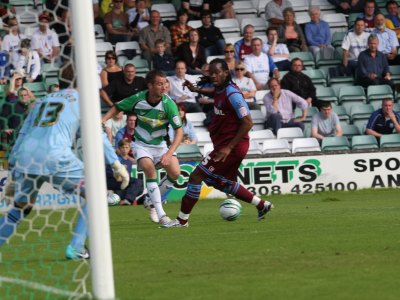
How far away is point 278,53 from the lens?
24.4 m

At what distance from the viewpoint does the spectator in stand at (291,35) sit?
24781mm

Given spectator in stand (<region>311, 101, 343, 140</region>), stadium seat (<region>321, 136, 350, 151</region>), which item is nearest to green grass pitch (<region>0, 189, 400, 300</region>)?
stadium seat (<region>321, 136, 350, 151</region>)

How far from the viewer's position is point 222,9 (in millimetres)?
25688

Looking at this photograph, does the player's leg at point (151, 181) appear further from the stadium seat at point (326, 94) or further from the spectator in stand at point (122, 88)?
the stadium seat at point (326, 94)

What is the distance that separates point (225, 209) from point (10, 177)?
507 centimetres

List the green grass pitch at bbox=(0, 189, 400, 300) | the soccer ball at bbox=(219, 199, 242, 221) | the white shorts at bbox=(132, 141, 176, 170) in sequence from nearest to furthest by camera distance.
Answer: the green grass pitch at bbox=(0, 189, 400, 300), the soccer ball at bbox=(219, 199, 242, 221), the white shorts at bbox=(132, 141, 176, 170)

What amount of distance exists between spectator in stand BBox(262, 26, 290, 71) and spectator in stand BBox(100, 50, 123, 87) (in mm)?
3631

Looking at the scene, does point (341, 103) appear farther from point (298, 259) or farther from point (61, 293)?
point (61, 293)

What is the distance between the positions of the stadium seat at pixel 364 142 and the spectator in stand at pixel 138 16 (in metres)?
5.32

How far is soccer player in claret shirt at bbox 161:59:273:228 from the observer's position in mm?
14117

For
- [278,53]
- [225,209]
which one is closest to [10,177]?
[225,209]


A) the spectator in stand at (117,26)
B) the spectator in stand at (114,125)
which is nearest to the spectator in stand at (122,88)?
the spectator in stand at (114,125)

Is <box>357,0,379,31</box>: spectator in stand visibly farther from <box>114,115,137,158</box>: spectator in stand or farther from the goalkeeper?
the goalkeeper

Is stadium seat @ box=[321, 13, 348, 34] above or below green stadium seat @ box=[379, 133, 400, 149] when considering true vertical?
above
